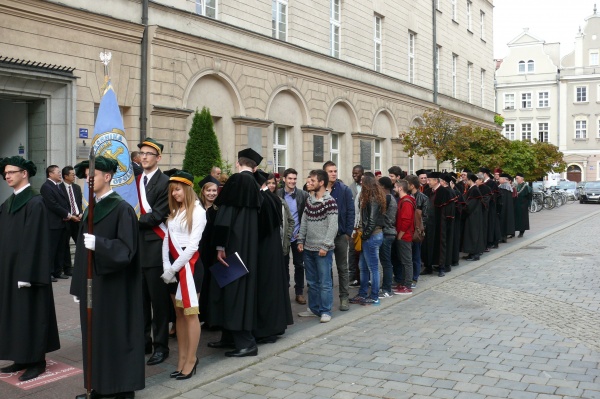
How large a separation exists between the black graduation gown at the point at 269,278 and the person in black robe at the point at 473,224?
26.3 ft

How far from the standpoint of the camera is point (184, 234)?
615cm

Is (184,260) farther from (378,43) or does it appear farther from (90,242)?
(378,43)

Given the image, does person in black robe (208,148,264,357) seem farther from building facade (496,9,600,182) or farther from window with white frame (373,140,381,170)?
building facade (496,9,600,182)

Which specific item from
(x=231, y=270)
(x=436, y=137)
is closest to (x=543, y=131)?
(x=436, y=137)

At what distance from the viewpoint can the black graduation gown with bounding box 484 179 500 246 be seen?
53.5ft

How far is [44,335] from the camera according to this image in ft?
19.9

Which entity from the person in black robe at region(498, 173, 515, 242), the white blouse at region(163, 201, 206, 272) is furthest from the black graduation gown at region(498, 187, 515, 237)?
the white blouse at region(163, 201, 206, 272)

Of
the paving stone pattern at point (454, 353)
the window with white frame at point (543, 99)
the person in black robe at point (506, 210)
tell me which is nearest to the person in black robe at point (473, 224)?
the person in black robe at point (506, 210)

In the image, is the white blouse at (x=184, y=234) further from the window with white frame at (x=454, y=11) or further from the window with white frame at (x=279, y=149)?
the window with white frame at (x=454, y=11)

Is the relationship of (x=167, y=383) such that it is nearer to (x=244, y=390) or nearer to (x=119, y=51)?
(x=244, y=390)

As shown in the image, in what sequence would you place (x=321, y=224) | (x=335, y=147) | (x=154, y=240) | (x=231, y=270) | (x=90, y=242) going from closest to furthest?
(x=90, y=242)
(x=154, y=240)
(x=231, y=270)
(x=321, y=224)
(x=335, y=147)

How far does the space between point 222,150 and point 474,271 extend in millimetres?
8481

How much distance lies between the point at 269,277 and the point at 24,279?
8.33 feet

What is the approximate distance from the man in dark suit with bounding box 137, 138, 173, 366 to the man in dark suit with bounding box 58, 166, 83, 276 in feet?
18.4
